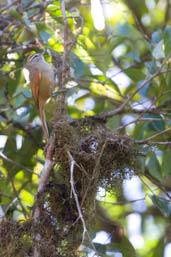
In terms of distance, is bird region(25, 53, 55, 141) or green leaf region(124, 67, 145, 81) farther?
green leaf region(124, 67, 145, 81)

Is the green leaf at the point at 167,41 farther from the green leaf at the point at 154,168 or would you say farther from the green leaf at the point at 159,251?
the green leaf at the point at 159,251

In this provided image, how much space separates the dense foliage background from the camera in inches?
146

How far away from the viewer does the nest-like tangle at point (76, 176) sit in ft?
10.1

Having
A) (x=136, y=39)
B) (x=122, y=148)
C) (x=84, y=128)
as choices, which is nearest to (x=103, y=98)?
(x=136, y=39)

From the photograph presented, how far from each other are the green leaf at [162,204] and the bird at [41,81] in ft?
1.99

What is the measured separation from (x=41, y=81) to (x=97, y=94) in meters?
Answer: 0.88

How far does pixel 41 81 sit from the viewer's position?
355 centimetres

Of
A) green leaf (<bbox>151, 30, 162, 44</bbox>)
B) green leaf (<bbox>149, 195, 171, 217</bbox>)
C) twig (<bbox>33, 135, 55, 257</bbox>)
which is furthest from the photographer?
green leaf (<bbox>151, 30, 162, 44</bbox>)

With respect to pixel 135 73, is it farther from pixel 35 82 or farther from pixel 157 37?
pixel 35 82

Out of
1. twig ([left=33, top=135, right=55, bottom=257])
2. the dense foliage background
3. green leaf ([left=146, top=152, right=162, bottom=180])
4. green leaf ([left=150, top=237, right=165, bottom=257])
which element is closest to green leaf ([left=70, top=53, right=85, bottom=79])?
the dense foliage background

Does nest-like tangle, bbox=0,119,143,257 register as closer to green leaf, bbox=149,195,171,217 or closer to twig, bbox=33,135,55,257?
twig, bbox=33,135,55,257

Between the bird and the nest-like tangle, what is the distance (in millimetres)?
345

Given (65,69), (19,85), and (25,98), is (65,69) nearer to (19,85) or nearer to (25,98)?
(25,98)

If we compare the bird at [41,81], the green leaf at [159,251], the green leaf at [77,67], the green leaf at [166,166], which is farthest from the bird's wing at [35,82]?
the green leaf at [159,251]
